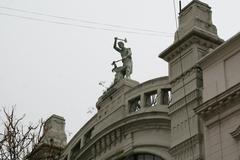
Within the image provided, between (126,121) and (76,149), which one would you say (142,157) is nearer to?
(126,121)

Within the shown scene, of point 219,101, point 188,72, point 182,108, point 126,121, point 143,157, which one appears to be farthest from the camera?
point 126,121

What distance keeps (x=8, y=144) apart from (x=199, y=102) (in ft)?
24.1

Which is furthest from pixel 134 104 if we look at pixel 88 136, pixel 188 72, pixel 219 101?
pixel 219 101

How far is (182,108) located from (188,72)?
1.53 metres

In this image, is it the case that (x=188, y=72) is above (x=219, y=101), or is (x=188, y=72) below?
above

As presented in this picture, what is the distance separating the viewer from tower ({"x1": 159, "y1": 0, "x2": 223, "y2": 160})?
2467 centimetres

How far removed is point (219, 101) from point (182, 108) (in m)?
2.82

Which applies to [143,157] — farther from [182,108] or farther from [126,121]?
[182,108]

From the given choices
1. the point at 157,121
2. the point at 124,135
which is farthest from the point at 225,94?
the point at 124,135

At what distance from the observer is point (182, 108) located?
84.3 ft

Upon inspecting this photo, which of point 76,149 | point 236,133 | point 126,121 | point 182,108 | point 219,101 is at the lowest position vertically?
point 236,133

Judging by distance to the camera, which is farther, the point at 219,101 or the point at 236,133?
the point at 219,101

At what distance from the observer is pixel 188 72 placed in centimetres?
2620

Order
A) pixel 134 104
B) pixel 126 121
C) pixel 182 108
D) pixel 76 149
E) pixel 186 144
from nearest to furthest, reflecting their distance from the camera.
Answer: pixel 186 144, pixel 182 108, pixel 126 121, pixel 134 104, pixel 76 149
